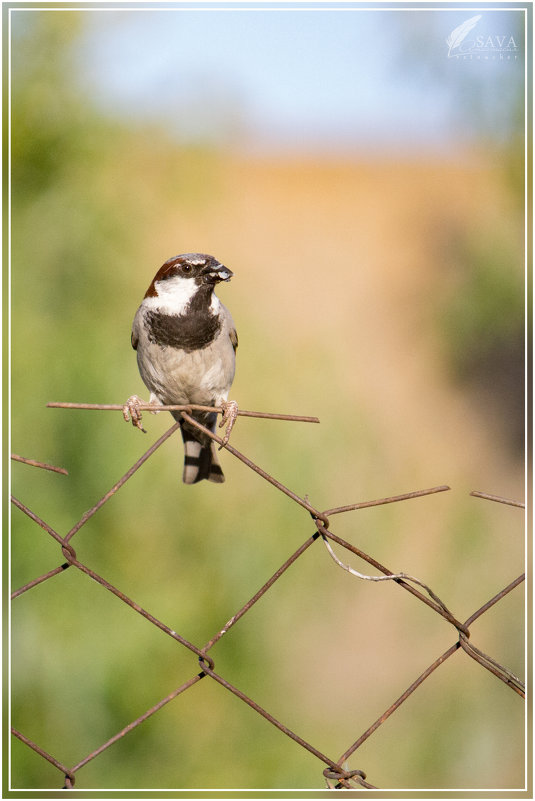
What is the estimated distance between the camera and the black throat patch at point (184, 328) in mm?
2033

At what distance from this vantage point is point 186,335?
6.71 feet

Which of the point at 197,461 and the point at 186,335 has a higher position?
the point at 186,335

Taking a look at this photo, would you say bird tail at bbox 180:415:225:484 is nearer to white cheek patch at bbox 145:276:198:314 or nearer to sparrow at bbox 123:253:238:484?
sparrow at bbox 123:253:238:484

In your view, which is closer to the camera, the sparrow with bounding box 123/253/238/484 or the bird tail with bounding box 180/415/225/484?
the sparrow with bounding box 123/253/238/484

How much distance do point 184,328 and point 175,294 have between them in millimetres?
85

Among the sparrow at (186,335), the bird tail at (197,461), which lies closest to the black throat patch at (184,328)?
the sparrow at (186,335)

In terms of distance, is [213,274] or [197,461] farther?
[197,461]

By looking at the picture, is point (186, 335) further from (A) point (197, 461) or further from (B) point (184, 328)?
(A) point (197, 461)

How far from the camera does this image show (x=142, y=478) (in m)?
2.72

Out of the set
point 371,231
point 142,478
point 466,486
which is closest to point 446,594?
point 142,478

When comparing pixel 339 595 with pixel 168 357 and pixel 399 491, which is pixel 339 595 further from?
pixel 168 357

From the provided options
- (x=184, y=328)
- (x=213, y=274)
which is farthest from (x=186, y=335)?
(x=213, y=274)

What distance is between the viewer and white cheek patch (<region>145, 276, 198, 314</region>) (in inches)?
79.7

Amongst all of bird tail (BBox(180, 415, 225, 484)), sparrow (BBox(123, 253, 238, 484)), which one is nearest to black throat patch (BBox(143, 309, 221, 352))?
sparrow (BBox(123, 253, 238, 484))
